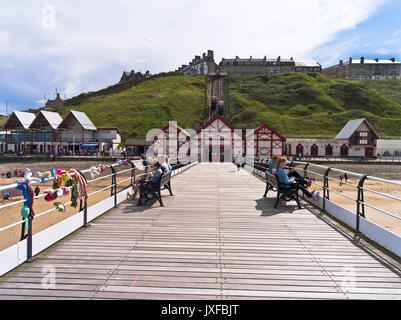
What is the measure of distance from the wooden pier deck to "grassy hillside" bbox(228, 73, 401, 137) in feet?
236

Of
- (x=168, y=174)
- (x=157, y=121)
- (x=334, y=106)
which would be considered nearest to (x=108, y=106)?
(x=157, y=121)

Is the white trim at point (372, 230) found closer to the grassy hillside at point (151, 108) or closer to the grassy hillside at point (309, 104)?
the grassy hillside at point (309, 104)

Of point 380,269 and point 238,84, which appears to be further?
point 238,84

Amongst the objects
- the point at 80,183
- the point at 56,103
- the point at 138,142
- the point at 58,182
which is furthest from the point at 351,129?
the point at 56,103

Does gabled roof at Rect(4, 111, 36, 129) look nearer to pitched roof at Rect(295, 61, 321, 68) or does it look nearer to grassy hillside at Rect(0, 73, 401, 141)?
grassy hillside at Rect(0, 73, 401, 141)

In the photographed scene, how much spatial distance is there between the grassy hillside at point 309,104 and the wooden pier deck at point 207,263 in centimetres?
7204

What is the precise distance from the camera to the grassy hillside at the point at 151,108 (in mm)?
84062

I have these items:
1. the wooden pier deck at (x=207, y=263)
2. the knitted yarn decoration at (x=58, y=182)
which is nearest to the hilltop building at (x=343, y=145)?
the wooden pier deck at (x=207, y=263)

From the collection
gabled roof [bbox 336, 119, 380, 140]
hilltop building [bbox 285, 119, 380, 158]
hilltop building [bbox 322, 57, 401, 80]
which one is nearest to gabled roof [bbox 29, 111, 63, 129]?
hilltop building [bbox 285, 119, 380, 158]

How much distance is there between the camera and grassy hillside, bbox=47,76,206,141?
84.1 meters

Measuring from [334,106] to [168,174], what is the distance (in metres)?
108

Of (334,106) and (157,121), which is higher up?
(334,106)
